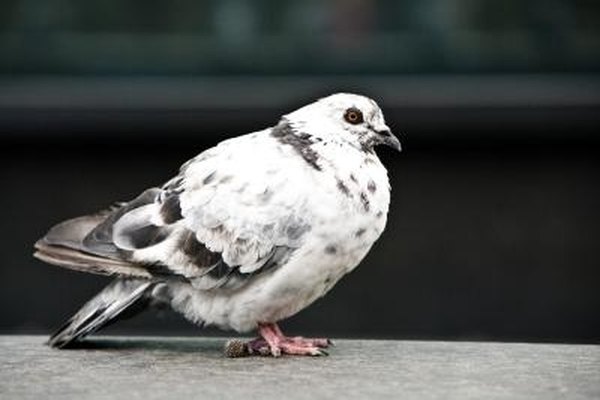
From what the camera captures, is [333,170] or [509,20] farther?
[509,20]

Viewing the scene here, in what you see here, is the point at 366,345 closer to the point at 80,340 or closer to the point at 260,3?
the point at 80,340

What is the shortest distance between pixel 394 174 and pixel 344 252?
18.2 feet

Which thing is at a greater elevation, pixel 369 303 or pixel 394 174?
pixel 394 174

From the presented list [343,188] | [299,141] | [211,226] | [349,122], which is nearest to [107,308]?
[211,226]

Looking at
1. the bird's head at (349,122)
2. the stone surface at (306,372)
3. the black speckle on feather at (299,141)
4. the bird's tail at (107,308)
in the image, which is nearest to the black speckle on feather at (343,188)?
the black speckle on feather at (299,141)

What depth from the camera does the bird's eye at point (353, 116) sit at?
716 cm

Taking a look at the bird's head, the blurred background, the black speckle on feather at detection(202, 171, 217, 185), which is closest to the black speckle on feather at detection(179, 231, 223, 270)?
the black speckle on feather at detection(202, 171, 217, 185)

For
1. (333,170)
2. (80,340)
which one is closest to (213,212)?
(333,170)

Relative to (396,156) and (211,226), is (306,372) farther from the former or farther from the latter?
(396,156)

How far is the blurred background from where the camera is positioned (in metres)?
12.3

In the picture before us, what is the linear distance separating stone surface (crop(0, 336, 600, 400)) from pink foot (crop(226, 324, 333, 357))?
0.08 m

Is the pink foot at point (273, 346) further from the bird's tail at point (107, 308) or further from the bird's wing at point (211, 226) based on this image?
the bird's tail at point (107, 308)

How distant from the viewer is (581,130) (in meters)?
12.2

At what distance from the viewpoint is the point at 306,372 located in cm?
647
